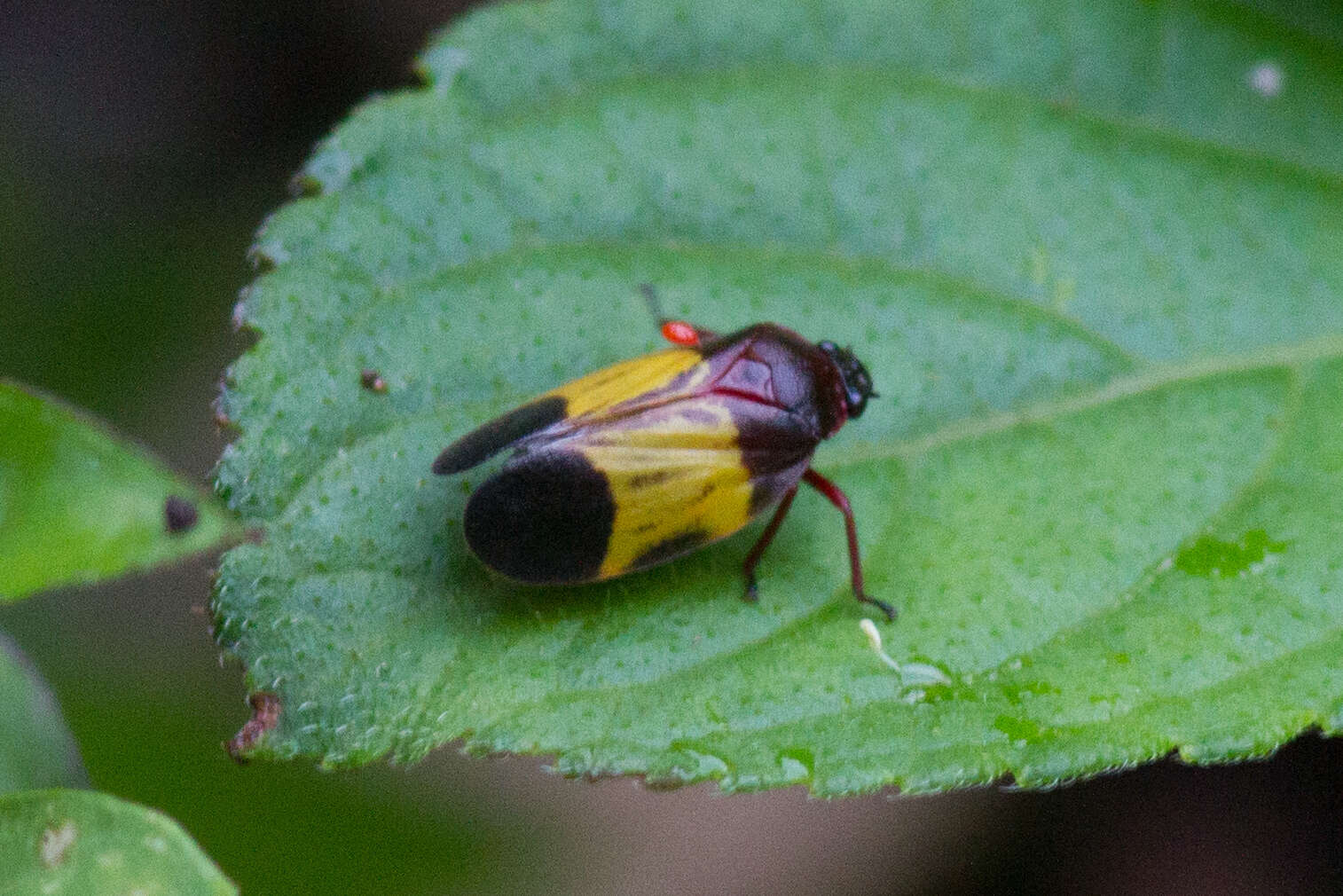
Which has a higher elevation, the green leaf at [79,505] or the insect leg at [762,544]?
the green leaf at [79,505]

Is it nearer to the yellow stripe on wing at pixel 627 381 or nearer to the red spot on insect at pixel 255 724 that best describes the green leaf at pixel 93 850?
the red spot on insect at pixel 255 724

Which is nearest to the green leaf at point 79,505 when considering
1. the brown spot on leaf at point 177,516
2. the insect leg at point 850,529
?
the brown spot on leaf at point 177,516

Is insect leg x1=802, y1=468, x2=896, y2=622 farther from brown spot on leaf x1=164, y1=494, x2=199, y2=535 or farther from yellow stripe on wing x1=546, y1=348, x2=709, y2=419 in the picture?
brown spot on leaf x1=164, y1=494, x2=199, y2=535

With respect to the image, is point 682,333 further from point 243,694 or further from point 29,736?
point 243,694

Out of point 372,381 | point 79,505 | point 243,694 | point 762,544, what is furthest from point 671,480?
point 243,694

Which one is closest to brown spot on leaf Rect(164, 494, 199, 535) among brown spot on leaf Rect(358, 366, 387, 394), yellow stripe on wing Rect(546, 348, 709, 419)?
brown spot on leaf Rect(358, 366, 387, 394)

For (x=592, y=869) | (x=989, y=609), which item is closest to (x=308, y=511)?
(x=989, y=609)

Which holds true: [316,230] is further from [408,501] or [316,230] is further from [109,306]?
[109,306]
